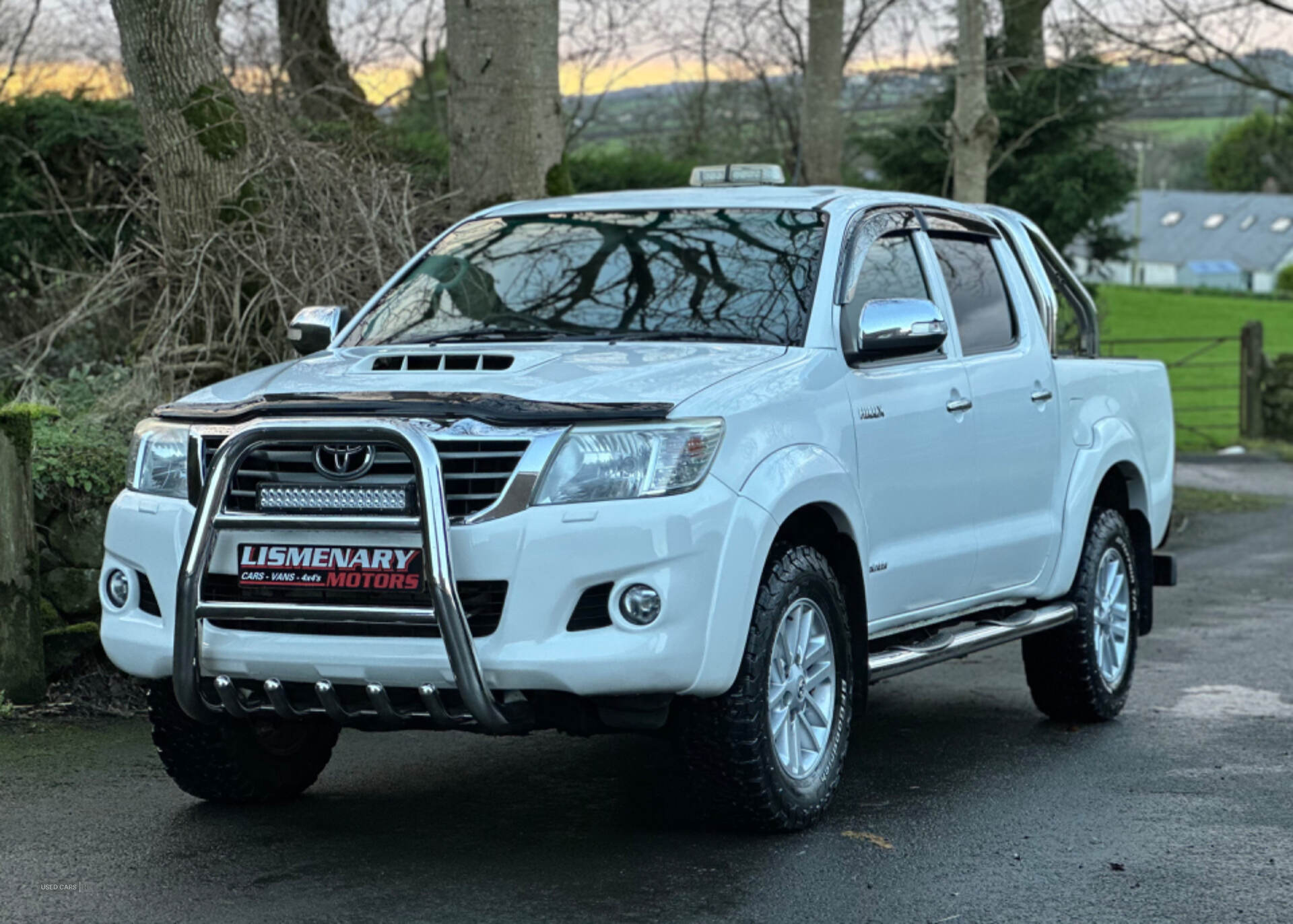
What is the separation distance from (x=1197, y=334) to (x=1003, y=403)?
59402 millimetres

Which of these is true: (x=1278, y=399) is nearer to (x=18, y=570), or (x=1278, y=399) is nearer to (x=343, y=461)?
(x=18, y=570)

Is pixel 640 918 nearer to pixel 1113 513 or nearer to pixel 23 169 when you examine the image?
pixel 1113 513

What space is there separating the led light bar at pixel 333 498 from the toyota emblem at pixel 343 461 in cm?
4

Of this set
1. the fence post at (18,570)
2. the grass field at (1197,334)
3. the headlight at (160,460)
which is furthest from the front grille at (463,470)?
the grass field at (1197,334)

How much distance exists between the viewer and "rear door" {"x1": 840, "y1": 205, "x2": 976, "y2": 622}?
6262 mm

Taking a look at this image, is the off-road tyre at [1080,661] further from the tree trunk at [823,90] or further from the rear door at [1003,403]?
the tree trunk at [823,90]

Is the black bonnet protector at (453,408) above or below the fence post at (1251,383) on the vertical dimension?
above

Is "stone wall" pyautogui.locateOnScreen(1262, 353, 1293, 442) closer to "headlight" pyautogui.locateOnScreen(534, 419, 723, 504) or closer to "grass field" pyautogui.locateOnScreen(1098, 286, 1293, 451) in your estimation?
"grass field" pyautogui.locateOnScreen(1098, 286, 1293, 451)

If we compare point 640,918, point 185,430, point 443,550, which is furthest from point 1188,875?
point 185,430

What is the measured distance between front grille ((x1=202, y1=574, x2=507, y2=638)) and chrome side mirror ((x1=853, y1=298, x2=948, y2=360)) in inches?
66.3

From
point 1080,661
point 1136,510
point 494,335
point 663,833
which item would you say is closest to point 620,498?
point 663,833

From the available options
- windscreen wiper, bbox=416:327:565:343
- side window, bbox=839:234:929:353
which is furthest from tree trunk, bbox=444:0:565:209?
windscreen wiper, bbox=416:327:565:343

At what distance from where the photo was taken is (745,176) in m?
7.64

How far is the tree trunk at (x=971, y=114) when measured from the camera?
15.8 m
